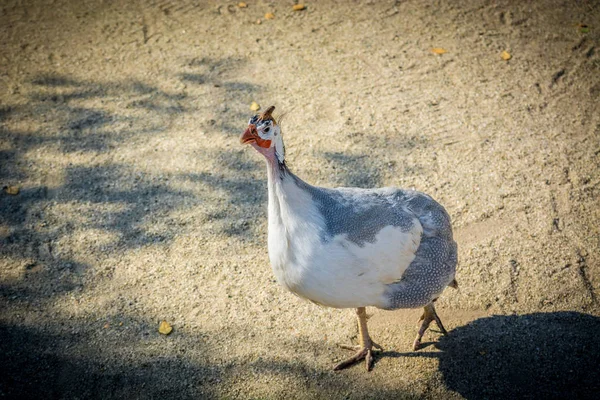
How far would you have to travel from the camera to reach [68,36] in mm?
5621

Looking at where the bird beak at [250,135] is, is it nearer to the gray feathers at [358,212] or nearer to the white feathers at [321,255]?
the white feathers at [321,255]

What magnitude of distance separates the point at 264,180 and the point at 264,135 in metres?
1.80

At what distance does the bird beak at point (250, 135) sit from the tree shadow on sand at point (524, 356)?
1.66 metres

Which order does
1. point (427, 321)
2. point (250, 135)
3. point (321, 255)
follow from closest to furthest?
point (250, 135)
point (321, 255)
point (427, 321)

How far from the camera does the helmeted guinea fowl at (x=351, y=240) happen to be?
8.05 feet

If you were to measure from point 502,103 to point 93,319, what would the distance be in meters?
3.95

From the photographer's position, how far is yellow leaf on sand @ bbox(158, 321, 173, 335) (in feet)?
10.4

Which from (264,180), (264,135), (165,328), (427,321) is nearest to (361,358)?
(427,321)

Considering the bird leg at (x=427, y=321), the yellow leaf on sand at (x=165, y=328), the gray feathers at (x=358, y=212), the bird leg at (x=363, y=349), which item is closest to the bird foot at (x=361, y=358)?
the bird leg at (x=363, y=349)

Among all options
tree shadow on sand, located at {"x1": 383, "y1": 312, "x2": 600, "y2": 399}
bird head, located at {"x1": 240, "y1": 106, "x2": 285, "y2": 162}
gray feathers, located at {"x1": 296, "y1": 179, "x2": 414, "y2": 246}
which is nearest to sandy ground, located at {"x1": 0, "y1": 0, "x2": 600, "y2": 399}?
tree shadow on sand, located at {"x1": 383, "y1": 312, "x2": 600, "y2": 399}

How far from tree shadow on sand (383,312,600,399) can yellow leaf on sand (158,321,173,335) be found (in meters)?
1.44

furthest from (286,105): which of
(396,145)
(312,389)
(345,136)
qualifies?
(312,389)

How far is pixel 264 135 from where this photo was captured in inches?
92.3

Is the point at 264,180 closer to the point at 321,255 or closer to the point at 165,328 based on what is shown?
the point at 165,328
